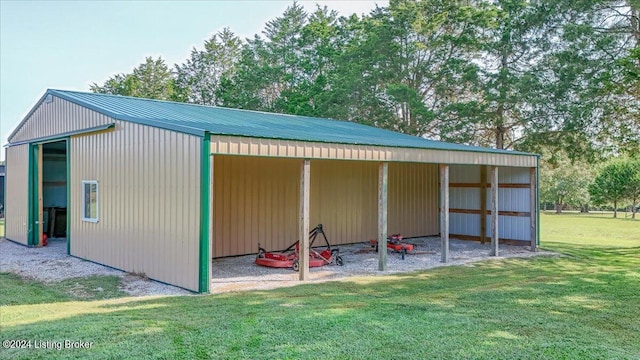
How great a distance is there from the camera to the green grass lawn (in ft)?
13.1

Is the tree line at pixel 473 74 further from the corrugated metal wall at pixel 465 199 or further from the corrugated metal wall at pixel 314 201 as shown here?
the corrugated metal wall at pixel 314 201

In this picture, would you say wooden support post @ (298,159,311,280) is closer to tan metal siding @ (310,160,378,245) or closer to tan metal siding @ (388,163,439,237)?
tan metal siding @ (310,160,378,245)

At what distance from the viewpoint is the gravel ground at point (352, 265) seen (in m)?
7.52

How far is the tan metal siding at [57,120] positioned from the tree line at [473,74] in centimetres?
1246

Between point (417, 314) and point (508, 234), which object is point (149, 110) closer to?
point (417, 314)

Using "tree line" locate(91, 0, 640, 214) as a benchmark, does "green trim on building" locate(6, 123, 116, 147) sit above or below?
below

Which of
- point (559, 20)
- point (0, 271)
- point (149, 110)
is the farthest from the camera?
point (559, 20)

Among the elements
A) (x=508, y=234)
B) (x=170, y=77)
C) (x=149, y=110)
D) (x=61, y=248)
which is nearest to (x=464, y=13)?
(x=508, y=234)

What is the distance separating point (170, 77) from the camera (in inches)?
1385

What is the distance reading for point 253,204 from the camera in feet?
34.8

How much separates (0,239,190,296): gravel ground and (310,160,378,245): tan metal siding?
5066 mm

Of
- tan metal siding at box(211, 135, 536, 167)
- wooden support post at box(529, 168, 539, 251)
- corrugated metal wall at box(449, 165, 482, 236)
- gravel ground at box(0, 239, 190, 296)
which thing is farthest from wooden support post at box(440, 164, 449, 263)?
gravel ground at box(0, 239, 190, 296)

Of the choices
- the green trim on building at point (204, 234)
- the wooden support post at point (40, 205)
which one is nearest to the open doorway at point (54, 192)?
the wooden support post at point (40, 205)

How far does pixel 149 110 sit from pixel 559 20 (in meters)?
15.4
